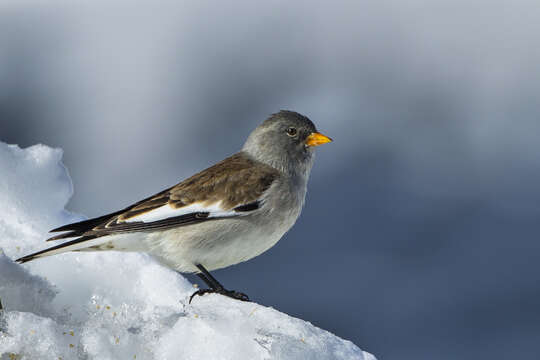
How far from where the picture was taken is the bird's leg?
165 inches

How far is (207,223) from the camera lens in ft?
13.7

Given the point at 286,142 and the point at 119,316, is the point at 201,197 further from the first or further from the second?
the point at 119,316

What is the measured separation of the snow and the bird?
185 millimetres

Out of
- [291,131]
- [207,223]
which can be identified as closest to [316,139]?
[291,131]

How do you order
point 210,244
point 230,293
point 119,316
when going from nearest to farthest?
1. point 119,316
2. point 210,244
3. point 230,293

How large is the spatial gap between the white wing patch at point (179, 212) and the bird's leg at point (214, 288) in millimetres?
355

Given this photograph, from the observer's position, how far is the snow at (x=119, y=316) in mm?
3070

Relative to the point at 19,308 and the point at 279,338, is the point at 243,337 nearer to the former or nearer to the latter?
the point at 279,338

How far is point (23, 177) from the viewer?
14.7ft

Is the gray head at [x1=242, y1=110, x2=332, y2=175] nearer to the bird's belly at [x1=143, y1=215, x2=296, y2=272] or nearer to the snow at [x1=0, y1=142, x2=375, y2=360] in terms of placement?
the bird's belly at [x1=143, y1=215, x2=296, y2=272]

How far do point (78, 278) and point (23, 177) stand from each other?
946 mm

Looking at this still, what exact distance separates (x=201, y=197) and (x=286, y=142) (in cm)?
95

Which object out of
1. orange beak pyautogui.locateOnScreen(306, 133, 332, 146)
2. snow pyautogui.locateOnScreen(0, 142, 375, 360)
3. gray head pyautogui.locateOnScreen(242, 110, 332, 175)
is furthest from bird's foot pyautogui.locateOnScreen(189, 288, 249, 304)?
orange beak pyautogui.locateOnScreen(306, 133, 332, 146)

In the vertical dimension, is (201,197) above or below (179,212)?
above
